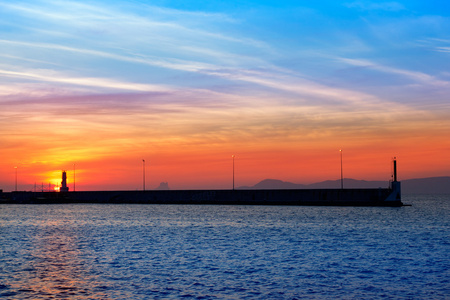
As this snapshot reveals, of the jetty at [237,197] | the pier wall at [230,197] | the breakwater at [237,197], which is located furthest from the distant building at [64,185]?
the pier wall at [230,197]

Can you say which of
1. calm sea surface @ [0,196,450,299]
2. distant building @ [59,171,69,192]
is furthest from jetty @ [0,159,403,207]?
calm sea surface @ [0,196,450,299]

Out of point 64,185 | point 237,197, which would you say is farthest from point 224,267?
point 64,185

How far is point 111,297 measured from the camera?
960 inches

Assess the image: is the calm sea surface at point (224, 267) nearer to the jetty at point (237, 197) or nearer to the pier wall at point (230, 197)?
the jetty at point (237, 197)

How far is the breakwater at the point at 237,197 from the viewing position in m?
125

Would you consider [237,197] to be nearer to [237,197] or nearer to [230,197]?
[237,197]

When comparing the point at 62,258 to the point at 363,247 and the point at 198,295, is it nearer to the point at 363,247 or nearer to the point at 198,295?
the point at 198,295

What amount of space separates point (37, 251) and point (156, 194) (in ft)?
404

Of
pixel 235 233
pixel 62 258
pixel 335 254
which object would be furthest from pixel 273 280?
pixel 235 233

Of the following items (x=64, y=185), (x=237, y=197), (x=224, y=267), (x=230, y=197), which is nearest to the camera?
(x=224, y=267)

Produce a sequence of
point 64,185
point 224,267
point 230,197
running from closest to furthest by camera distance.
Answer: point 224,267 → point 230,197 → point 64,185

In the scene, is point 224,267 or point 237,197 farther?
point 237,197

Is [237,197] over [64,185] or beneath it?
beneath

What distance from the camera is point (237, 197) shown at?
14850 centimetres
